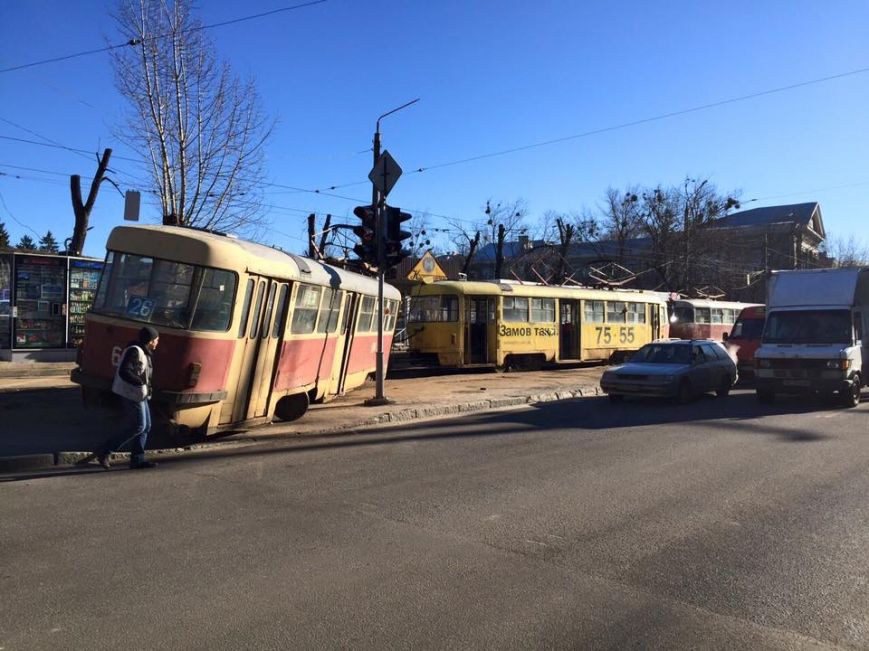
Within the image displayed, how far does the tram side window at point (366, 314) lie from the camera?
1434 centimetres

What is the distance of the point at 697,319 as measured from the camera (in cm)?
3275

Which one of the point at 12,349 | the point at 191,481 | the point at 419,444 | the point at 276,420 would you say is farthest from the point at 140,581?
the point at 12,349

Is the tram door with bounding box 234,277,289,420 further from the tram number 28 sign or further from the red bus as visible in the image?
the tram number 28 sign

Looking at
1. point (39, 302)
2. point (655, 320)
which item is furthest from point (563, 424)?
point (655, 320)

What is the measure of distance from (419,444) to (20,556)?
5651mm

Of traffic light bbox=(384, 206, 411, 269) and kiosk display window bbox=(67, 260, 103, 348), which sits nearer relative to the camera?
traffic light bbox=(384, 206, 411, 269)

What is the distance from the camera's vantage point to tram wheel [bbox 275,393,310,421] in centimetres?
1166

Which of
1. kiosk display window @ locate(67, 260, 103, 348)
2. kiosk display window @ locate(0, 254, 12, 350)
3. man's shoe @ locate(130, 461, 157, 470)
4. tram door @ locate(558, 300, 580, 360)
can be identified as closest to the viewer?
man's shoe @ locate(130, 461, 157, 470)

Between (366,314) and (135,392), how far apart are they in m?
7.34

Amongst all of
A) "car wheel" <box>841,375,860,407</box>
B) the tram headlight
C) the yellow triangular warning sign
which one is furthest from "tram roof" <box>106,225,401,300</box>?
the yellow triangular warning sign

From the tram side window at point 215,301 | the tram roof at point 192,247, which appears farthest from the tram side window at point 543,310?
the tram side window at point 215,301

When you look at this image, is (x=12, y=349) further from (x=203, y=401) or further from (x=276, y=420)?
(x=203, y=401)

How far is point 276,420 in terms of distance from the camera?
1166 cm

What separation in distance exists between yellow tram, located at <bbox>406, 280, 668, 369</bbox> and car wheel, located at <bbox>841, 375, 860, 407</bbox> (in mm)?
9641
